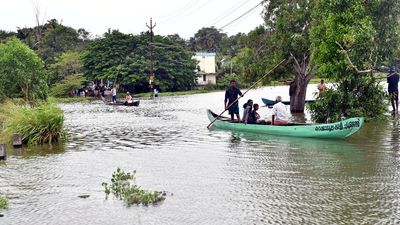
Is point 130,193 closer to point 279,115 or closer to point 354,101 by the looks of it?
point 279,115

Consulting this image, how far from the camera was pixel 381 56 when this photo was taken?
18.3 meters

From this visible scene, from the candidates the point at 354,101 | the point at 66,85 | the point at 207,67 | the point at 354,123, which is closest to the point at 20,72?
the point at 354,101

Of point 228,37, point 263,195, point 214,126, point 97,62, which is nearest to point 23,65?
point 214,126

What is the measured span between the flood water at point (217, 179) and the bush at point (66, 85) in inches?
1572

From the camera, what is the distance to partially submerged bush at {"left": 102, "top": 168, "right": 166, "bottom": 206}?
362 inches

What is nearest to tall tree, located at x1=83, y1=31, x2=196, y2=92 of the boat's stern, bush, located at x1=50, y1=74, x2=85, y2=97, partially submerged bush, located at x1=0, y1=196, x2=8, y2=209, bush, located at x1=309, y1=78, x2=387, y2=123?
bush, located at x1=50, y1=74, x2=85, y2=97

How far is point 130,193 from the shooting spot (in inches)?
376

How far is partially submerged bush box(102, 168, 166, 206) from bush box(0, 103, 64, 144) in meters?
7.23

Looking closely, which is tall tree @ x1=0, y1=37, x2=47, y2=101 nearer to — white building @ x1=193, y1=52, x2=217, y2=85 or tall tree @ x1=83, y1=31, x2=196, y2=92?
A: tall tree @ x1=83, y1=31, x2=196, y2=92

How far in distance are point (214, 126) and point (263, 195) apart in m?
12.1

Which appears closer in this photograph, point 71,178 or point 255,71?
point 71,178

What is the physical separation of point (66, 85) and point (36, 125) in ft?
136

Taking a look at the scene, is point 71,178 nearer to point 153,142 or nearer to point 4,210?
point 4,210

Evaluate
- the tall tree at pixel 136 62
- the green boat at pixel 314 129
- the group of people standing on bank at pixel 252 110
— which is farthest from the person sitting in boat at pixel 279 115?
the tall tree at pixel 136 62
